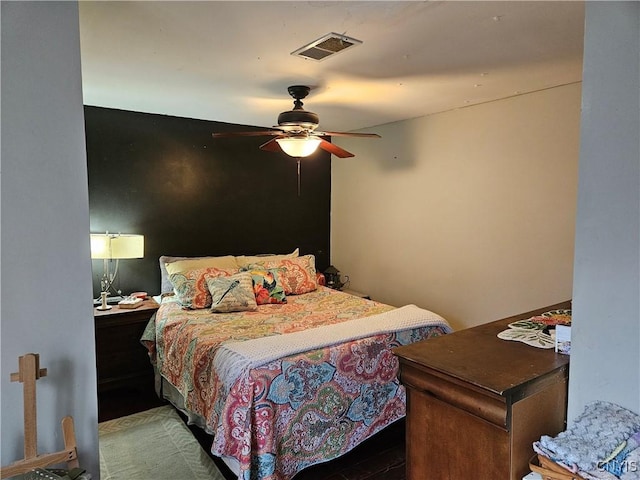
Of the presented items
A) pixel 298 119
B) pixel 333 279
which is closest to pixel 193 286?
pixel 298 119

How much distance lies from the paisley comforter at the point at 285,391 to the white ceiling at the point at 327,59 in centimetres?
160

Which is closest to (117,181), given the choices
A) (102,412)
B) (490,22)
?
(102,412)

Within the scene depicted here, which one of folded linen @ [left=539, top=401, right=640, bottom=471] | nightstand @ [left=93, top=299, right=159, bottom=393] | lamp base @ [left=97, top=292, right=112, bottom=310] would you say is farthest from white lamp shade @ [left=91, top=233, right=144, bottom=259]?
folded linen @ [left=539, top=401, right=640, bottom=471]

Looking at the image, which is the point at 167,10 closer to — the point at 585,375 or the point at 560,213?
the point at 585,375

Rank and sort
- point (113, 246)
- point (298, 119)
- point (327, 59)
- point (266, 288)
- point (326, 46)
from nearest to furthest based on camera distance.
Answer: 1. point (326, 46)
2. point (327, 59)
3. point (298, 119)
4. point (113, 246)
5. point (266, 288)

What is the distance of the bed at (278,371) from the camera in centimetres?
205

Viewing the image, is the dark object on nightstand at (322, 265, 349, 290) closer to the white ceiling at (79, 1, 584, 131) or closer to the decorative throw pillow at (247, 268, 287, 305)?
the decorative throw pillow at (247, 268, 287, 305)

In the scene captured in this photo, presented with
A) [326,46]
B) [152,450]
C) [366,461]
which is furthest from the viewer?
[152,450]

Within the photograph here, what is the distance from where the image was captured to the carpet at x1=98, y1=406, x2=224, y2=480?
233cm

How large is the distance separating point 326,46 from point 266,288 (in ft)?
6.51

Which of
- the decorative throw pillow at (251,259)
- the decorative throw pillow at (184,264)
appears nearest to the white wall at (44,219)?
the decorative throw pillow at (184,264)

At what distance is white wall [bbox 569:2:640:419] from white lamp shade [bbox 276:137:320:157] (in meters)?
1.94

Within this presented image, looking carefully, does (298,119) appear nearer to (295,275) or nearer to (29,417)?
(295,275)

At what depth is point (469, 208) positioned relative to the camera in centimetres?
354
